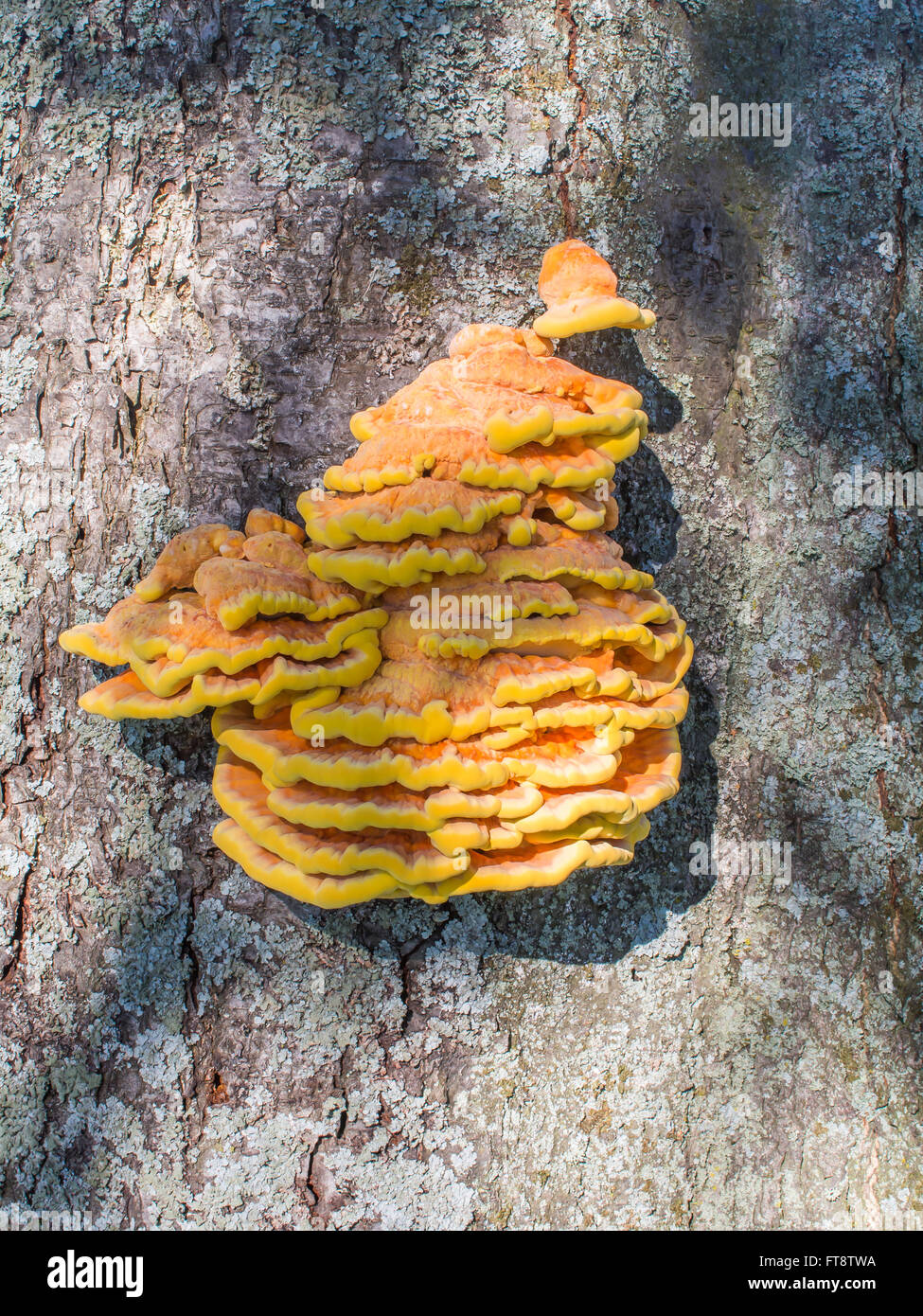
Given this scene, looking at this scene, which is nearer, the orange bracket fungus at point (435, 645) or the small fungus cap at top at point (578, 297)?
the orange bracket fungus at point (435, 645)

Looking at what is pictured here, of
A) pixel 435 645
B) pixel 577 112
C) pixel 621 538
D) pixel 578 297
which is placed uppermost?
pixel 577 112

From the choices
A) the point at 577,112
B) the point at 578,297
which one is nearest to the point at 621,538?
the point at 578,297

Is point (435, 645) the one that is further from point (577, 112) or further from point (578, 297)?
point (577, 112)

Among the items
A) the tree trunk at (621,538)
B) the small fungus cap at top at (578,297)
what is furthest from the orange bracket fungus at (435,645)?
the tree trunk at (621,538)

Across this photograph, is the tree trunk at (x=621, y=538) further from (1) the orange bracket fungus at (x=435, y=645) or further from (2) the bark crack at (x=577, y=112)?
(1) the orange bracket fungus at (x=435, y=645)

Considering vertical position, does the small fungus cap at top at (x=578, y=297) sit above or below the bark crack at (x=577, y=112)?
below

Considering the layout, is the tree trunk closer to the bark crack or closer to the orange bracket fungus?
the bark crack
